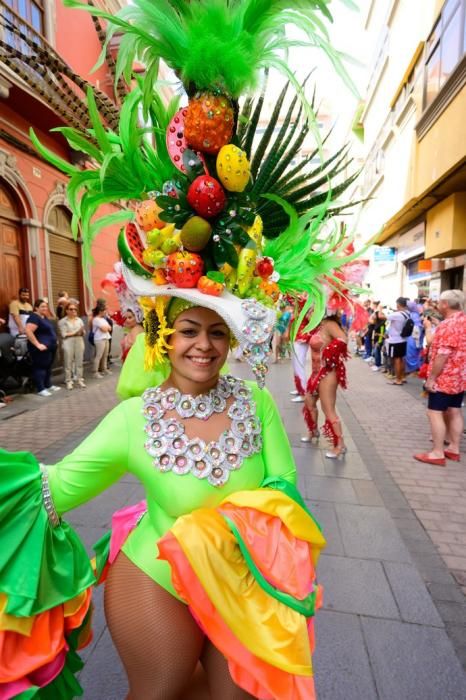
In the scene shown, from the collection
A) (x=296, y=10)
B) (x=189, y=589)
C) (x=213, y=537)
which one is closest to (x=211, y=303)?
(x=213, y=537)

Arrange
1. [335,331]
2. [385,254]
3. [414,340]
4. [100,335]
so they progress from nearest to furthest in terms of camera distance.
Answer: [335,331], [414,340], [100,335], [385,254]

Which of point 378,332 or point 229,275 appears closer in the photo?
point 229,275

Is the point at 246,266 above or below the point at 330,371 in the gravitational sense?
above

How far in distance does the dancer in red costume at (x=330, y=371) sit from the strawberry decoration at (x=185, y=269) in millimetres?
3419

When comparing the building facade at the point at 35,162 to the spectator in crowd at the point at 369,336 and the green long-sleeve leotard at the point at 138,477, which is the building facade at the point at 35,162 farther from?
the spectator in crowd at the point at 369,336

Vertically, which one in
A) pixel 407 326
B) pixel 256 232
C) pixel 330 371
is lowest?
pixel 330 371

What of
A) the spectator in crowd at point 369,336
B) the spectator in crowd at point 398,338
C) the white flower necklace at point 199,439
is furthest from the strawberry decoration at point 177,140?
the spectator in crowd at point 369,336

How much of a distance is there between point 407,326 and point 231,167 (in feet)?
26.7

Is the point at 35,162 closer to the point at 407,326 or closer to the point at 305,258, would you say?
the point at 407,326

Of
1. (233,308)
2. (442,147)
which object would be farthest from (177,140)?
(442,147)

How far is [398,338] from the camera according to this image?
28.3 ft

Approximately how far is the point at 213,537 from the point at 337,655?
1.47 metres

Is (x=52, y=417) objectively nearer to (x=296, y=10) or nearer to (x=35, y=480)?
(x=35, y=480)

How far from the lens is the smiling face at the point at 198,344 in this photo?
1301 mm
